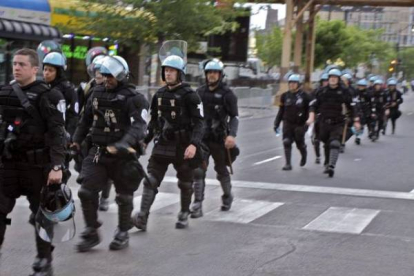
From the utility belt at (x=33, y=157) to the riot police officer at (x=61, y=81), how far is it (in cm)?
146

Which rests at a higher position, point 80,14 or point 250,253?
point 80,14

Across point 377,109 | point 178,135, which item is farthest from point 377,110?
point 178,135

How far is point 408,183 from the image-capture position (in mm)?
13961

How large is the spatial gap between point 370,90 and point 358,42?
4971 centimetres

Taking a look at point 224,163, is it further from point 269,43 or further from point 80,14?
point 269,43

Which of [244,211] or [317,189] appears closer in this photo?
[244,211]

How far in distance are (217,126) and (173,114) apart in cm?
152

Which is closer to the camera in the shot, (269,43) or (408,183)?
(408,183)

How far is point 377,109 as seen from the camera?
2344 centimetres

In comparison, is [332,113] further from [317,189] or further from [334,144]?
[317,189]

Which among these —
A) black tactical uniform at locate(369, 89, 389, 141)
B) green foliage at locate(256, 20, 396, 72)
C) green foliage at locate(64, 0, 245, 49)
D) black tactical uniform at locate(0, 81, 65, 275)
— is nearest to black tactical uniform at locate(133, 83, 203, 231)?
black tactical uniform at locate(0, 81, 65, 275)

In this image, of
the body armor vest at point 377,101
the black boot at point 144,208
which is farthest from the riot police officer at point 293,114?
the body armor vest at point 377,101

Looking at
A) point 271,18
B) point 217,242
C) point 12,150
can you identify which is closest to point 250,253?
point 217,242

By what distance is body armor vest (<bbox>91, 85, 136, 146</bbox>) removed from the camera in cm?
753
